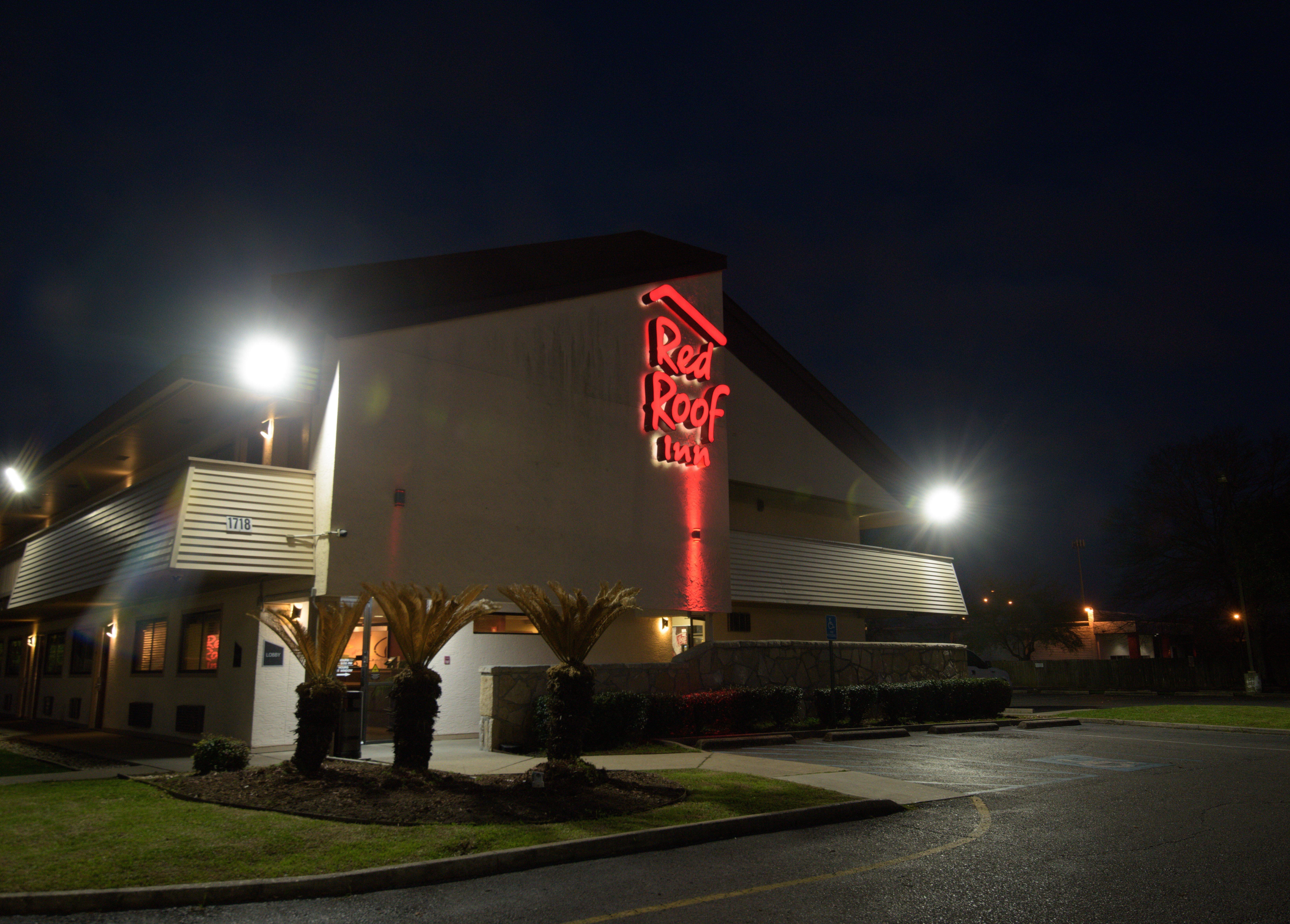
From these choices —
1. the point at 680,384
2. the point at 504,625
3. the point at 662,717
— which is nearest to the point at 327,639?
the point at 662,717

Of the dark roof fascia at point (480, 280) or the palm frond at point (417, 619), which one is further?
the dark roof fascia at point (480, 280)

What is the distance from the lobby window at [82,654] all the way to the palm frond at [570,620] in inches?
786

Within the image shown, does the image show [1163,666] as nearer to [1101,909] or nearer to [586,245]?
[586,245]

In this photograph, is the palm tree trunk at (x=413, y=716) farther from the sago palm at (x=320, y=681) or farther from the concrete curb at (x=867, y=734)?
the concrete curb at (x=867, y=734)

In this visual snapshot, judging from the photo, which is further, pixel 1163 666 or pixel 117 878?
pixel 1163 666

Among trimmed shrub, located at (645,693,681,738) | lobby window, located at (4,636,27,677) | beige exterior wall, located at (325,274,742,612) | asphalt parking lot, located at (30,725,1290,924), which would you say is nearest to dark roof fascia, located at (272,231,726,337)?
beige exterior wall, located at (325,274,742,612)

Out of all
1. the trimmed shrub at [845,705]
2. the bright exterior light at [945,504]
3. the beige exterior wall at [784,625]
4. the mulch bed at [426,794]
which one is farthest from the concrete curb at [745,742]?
the bright exterior light at [945,504]

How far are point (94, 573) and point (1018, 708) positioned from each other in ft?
89.7

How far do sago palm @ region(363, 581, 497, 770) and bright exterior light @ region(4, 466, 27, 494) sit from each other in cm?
1743

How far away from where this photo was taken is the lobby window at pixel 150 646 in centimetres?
2173

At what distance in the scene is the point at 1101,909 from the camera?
618cm

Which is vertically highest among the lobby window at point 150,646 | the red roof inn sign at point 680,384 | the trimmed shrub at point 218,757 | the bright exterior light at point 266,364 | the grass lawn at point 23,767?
the red roof inn sign at point 680,384

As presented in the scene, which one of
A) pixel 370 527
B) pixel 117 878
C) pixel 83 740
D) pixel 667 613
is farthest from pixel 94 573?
pixel 117 878

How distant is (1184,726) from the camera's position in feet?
68.0
